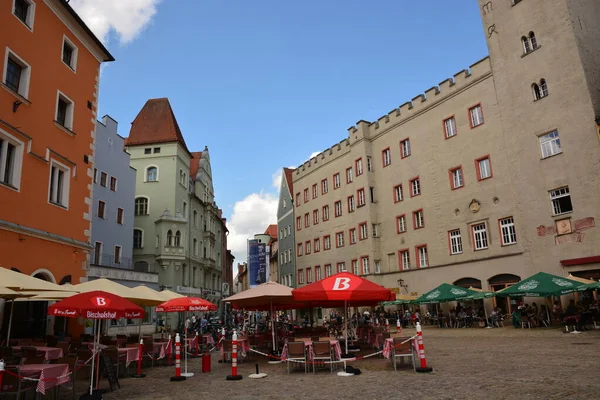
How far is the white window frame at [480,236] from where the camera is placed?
1123 inches

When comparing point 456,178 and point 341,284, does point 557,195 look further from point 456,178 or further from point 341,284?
point 341,284

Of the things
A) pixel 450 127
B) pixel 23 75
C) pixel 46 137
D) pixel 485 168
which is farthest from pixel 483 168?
pixel 23 75

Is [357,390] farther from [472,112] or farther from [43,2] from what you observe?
[472,112]

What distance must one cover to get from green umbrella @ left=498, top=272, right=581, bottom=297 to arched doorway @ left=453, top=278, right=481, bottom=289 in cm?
668

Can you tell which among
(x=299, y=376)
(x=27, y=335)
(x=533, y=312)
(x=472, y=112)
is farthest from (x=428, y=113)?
(x=27, y=335)

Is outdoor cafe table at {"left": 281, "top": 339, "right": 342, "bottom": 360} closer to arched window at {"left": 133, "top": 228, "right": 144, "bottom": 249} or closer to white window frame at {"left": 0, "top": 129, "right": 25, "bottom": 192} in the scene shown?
white window frame at {"left": 0, "top": 129, "right": 25, "bottom": 192}

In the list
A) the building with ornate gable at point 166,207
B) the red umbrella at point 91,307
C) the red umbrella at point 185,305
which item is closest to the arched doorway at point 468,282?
the red umbrella at point 185,305

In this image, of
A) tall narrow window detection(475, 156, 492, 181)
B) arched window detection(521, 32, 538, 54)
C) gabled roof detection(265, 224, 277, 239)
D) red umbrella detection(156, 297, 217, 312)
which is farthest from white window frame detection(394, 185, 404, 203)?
gabled roof detection(265, 224, 277, 239)

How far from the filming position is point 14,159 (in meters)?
15.6

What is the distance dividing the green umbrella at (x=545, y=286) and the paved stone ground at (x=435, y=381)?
16.1ft

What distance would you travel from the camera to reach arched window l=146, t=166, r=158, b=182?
44.2 metres

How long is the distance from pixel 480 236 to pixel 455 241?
6.91ft

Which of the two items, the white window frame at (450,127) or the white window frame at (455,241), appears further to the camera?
the white window frame at (450,127)

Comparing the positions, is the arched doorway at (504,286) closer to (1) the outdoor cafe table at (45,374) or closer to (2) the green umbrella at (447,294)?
(2) the green umbrella at (447,294)
